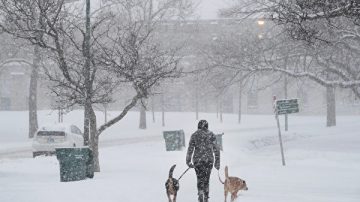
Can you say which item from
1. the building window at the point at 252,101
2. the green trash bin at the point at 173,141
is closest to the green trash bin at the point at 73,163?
the green trash bin at the point at 173,141

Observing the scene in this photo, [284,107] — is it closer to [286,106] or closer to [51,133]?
[286,106]

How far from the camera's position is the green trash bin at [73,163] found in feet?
44.4

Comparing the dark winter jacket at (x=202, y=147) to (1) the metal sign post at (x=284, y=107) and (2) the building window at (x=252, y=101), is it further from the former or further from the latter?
(2) the building window at (x=252, y=101)

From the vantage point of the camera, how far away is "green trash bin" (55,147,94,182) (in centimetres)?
1354

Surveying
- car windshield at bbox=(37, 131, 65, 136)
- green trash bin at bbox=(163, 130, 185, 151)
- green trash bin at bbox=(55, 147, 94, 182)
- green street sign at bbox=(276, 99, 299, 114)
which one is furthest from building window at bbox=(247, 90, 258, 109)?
green trash bin at bbox=(55, 147, 94, 182)

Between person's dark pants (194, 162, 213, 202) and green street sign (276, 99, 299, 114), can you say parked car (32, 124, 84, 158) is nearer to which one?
green street sign (276, 99, 299, 114)

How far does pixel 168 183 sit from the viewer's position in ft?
34.5

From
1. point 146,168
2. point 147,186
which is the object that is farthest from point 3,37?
point 147,186

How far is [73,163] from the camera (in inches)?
539

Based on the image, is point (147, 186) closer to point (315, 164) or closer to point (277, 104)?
point (277, 104)

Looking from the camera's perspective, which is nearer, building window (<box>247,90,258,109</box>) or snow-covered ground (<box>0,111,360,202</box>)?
snow-covered ground (<box>0,111,360,202</box>)

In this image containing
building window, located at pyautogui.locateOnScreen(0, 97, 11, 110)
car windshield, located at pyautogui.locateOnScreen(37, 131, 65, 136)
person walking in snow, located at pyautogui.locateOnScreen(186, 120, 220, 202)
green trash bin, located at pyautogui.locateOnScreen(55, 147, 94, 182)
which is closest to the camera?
person walking in snow, located at pyautogui.locateOnScreen(186, 120, 220, 202)

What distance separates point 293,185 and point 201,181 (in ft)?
14.0

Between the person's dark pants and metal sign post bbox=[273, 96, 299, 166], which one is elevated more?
metal sign post bbox=[273, 96, 299, 166]
